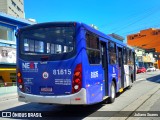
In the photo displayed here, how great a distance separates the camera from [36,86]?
9008 millimetres

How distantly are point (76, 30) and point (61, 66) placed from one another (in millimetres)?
1197

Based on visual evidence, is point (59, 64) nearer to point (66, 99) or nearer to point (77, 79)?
point (77, 79)

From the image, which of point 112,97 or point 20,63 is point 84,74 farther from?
point 112,97

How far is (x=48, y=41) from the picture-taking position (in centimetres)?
906

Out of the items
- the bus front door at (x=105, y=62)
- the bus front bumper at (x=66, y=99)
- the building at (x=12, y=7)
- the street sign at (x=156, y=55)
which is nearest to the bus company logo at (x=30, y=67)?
the bus front bumper at (x=66, y=99)

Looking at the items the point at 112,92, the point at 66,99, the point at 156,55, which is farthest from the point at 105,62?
the point at 156,55

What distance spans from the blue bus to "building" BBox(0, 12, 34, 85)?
1540 cm

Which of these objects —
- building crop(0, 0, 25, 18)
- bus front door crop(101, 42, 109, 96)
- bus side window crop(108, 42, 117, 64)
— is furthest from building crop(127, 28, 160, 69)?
bus front door crop(101, 42, 109, 96)

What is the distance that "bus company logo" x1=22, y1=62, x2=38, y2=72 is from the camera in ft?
29.9

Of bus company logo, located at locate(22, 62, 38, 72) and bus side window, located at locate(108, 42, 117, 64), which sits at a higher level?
bus side window, located at locate(108, 42, 117, 64)

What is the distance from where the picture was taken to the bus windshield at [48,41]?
344 inches

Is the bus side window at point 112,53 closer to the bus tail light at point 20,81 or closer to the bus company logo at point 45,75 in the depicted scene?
the bus company logo at point 45,75

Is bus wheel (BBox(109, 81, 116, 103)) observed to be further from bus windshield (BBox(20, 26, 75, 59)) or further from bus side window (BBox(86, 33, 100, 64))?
bus windshield (BBox(20, 26, 75, 59))

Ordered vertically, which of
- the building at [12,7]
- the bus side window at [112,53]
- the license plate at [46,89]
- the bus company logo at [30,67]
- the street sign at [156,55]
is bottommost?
the license plate at [46,89]
